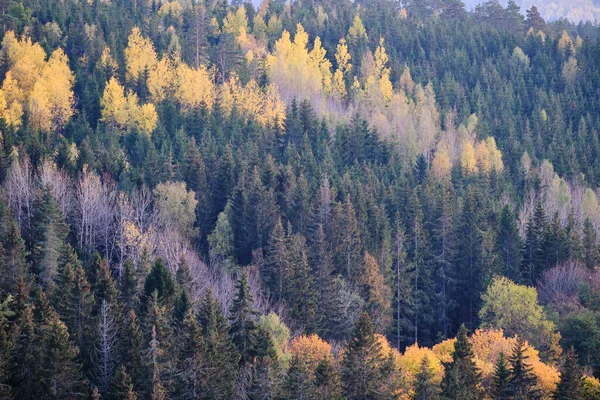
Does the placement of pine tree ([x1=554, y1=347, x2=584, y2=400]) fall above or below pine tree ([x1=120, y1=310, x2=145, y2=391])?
above

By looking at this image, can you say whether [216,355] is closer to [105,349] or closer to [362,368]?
[105,349]

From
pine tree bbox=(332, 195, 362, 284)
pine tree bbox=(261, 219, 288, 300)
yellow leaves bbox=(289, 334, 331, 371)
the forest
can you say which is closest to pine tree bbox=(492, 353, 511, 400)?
the forest

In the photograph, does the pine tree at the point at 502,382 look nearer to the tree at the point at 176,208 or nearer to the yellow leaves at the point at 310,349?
the yellow leaves at the point at 310,349

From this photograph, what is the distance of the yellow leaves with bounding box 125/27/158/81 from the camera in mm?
95688

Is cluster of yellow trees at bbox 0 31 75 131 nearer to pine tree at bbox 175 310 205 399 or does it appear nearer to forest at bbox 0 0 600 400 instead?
forest at bbox 0 0 600 400

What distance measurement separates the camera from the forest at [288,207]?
44.7 m

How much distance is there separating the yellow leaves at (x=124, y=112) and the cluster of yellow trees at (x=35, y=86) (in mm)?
3670

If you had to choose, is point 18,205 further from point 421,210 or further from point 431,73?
point 431,73

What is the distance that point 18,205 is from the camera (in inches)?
2386

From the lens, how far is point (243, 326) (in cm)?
4925

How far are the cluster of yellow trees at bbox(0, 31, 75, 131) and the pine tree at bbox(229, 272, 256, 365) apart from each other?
37.0 meters

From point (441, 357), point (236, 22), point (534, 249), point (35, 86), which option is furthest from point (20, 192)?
point (236, 22)

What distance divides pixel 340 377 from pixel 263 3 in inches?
4063

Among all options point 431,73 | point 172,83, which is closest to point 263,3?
point 431,73
